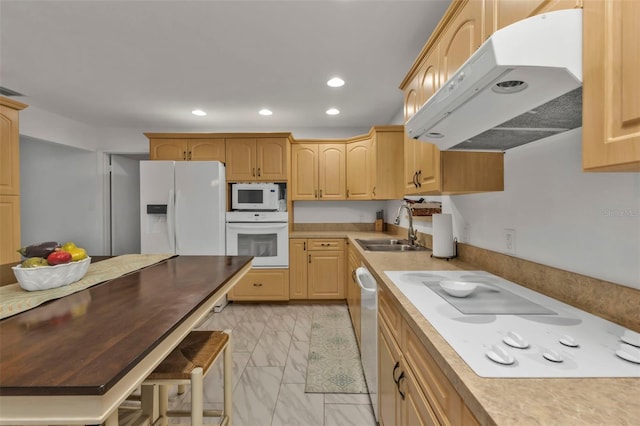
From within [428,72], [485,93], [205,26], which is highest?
[205,26]

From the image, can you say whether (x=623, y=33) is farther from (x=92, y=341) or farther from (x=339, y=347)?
(x=339, y=347)

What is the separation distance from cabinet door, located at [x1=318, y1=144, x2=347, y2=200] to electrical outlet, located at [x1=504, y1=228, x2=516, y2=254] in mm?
2490

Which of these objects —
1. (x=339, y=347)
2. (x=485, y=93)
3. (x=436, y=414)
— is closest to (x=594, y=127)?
(x=485, y=93)

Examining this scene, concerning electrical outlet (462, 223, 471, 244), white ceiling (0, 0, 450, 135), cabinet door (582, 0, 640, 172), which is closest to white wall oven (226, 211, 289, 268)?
white ceiling (0, 0, 450, 135)

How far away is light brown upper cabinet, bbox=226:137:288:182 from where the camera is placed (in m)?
3.63

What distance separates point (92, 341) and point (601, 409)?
1.08m

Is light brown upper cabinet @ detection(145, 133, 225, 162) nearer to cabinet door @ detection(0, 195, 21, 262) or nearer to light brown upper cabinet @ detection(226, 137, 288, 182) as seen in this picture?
light brown upper cabinet @ detection(226, 137, 288, 182)

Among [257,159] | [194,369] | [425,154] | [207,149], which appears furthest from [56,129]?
[425,154]

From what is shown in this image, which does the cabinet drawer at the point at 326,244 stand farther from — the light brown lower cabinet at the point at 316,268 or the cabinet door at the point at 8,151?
the cabinet door at the point at 8,151

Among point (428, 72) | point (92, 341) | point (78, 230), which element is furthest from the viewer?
point (78, 230)

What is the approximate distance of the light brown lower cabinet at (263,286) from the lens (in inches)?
139

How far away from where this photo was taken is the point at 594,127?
65 centimetres

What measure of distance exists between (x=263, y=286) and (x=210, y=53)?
256 cm

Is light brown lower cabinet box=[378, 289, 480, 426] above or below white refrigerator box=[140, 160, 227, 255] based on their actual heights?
below
